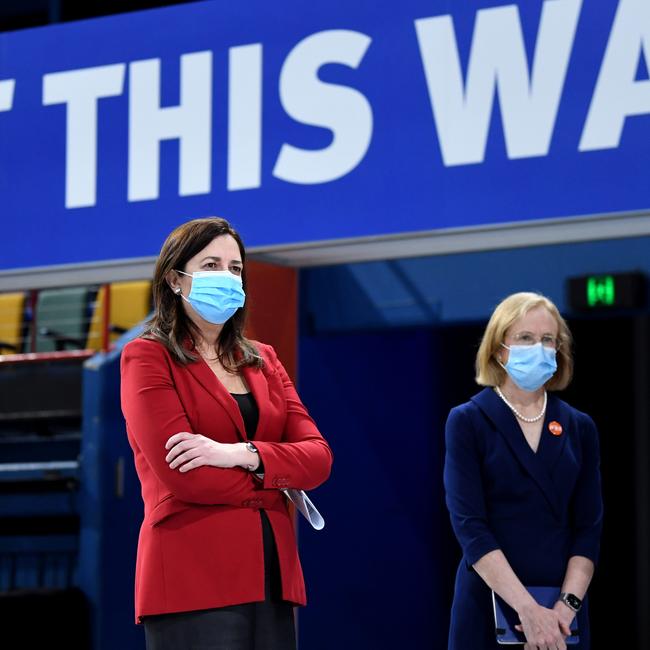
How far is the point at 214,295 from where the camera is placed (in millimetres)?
2479

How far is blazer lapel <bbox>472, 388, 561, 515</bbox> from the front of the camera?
9.58ft

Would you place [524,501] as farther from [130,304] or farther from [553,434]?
[130,304]

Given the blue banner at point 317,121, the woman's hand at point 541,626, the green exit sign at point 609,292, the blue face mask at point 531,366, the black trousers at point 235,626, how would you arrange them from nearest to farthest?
the black trousers at point 235,626 → the woman's hand at point 541,626 → the blue face mask at point 531,366 → the blue banner at point 317,121 → the green exit sign at point 609,292

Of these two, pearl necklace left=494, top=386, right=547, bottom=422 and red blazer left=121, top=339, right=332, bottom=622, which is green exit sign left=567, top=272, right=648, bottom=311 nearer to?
pearl necklace left=494, top=386, right=547, bottom=422

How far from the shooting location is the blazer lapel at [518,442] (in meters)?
2.92

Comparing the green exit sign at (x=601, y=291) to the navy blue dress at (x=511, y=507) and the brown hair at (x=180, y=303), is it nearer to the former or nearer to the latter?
the navy blue dress at (x=511, y=507)

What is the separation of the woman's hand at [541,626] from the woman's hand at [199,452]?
0.87 m

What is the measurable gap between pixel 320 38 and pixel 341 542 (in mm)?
2260

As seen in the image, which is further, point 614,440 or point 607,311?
point 614,440

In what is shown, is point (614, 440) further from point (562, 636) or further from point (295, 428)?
point (295, 428)

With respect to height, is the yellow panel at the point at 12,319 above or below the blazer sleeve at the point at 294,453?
A: above

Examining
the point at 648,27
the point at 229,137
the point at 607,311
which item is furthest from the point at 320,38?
the point at 607,311

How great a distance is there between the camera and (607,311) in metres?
4.70

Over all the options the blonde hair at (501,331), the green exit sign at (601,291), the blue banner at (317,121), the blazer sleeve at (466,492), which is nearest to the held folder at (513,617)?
the blazer sleeve at (466,492)
